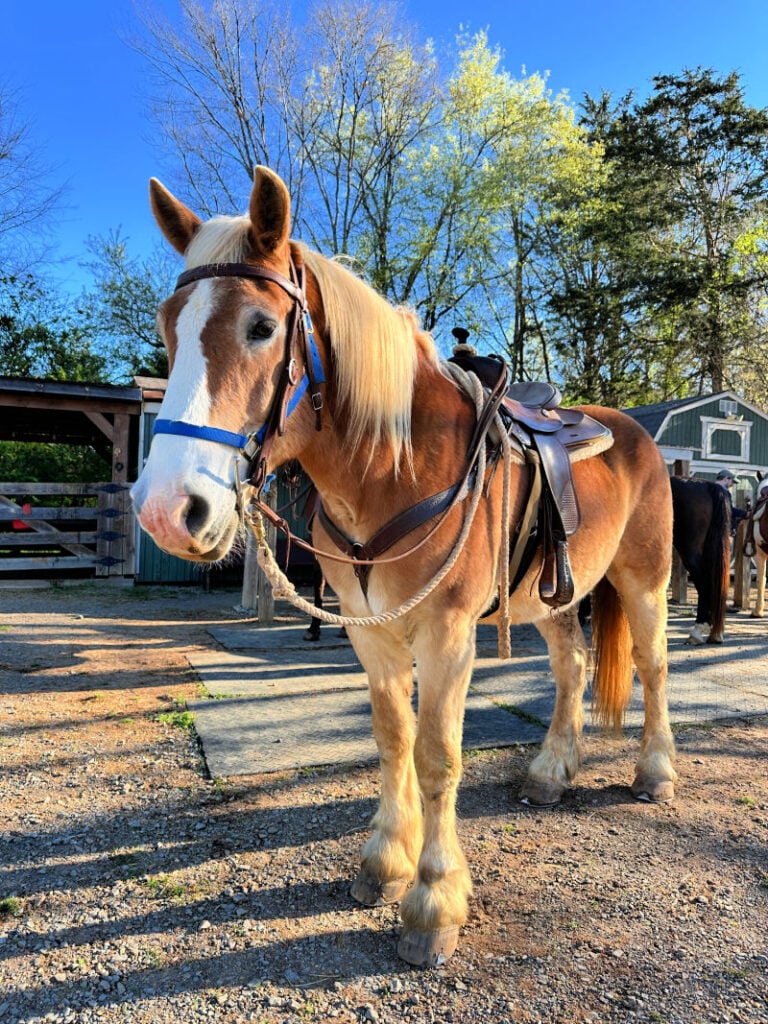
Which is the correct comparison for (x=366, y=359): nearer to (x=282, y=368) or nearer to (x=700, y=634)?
(x=282, y=368)

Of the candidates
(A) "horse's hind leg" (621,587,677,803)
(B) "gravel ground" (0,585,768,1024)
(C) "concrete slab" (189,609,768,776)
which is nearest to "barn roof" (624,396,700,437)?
(C) "concrete slab" (189,609,768,776)

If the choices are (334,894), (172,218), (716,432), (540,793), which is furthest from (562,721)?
(716,432)

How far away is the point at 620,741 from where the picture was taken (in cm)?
378

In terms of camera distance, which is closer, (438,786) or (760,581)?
(438,786)

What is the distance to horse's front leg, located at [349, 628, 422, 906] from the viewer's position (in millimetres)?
2195

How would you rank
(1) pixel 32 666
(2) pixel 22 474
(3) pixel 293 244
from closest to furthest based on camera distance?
(3) pixel 293 244
(1) pixel 32 666
(2) pixel 22 474

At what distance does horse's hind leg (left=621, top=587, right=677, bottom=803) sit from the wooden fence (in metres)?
9.13

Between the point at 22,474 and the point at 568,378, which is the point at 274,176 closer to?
the point at 22,474

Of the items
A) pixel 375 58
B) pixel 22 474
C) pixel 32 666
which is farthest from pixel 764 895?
pixel 375 58

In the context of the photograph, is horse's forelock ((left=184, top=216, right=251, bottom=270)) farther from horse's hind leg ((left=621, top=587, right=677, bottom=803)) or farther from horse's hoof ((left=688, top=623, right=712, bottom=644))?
horse's hoof ((left=688, top=623, right=712, bottom=644))

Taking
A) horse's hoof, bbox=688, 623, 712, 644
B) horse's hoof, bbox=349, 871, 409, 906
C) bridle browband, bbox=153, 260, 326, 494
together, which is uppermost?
bridle browband, bbox=153, 260, 326, 494

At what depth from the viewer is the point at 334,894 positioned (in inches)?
87.7

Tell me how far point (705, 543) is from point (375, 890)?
249 inches

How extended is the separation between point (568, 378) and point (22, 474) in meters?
20.8
